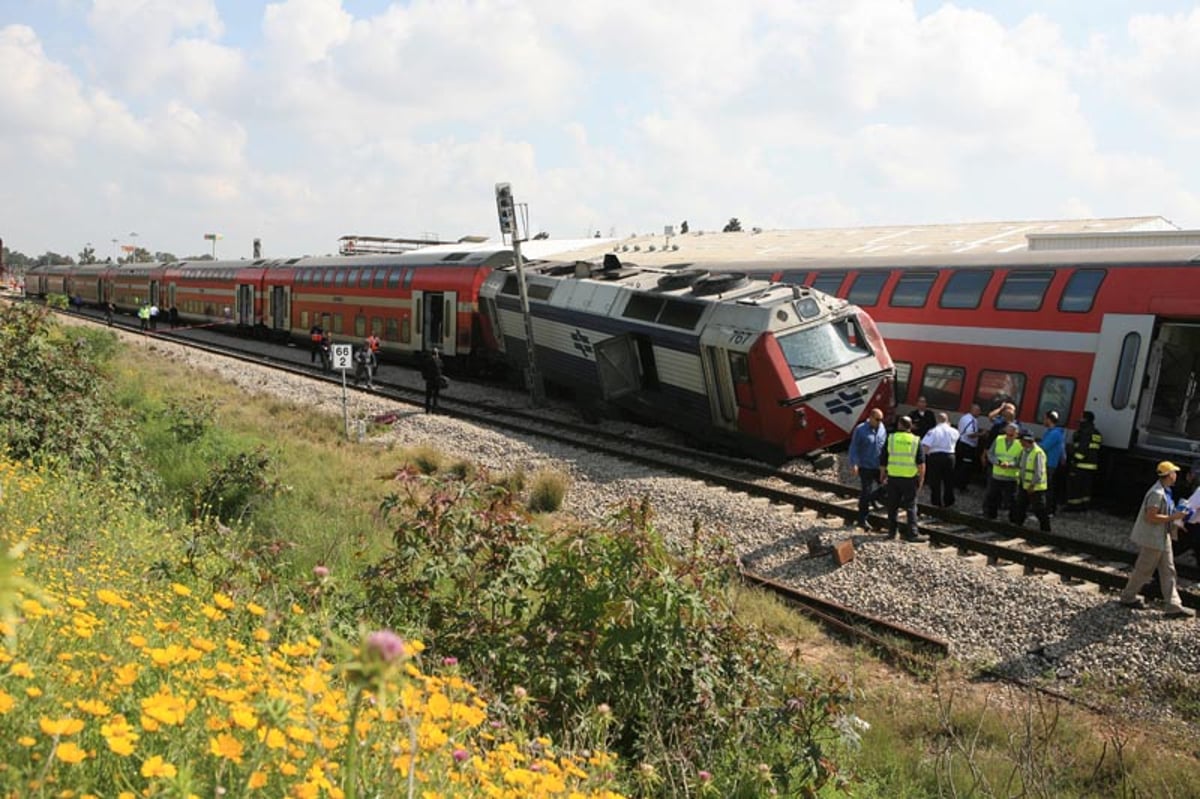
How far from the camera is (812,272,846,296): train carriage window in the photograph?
19.3 meters

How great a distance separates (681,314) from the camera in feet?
52.9

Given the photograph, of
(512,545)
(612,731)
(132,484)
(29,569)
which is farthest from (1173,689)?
(132,484)

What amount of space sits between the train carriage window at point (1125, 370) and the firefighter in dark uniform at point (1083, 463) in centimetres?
48

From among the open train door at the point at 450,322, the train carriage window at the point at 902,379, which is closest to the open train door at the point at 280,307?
the open train door at the point at 450,322

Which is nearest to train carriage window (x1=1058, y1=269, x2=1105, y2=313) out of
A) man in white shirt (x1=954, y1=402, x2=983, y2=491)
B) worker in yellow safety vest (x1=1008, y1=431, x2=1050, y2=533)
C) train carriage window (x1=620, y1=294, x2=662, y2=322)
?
man in white shirt (x1=954, y1=402, x2=983, y2=491)

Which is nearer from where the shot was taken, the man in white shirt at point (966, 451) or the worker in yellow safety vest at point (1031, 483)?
the worker in yellow safety vest at point (1031, 483)

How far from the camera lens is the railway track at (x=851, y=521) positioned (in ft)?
29.6

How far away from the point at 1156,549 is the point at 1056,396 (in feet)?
20.4

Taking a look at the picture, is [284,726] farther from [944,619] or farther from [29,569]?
[944,619]

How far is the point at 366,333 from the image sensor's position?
29922mm

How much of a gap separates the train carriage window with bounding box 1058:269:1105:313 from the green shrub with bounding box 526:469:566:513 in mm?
8494

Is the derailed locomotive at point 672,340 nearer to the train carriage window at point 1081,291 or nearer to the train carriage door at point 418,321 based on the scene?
the train carriage door at point 418,321

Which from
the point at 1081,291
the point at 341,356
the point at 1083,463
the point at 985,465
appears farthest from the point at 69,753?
the point at 341,356

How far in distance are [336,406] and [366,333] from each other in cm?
909
